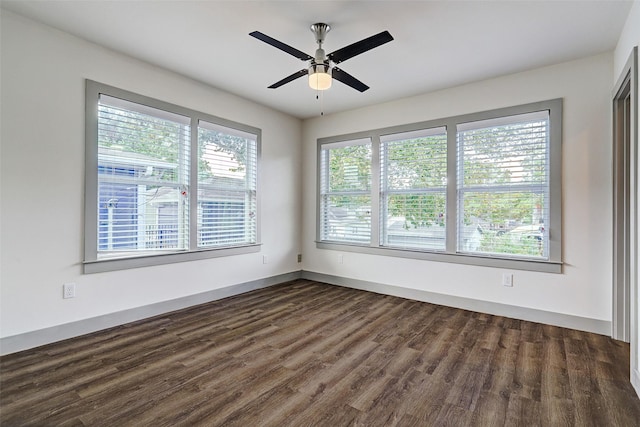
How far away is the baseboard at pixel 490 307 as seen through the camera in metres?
3.06

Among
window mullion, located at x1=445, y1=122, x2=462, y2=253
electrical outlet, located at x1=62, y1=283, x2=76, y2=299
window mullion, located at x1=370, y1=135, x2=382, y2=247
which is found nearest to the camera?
electrical outlet, located at x1=62, y1=283, x2=76, y2=299

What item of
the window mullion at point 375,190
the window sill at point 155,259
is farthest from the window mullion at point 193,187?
the window mullion at point 375,190

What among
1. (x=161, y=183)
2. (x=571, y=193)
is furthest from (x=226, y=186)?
(x=571, y=193)

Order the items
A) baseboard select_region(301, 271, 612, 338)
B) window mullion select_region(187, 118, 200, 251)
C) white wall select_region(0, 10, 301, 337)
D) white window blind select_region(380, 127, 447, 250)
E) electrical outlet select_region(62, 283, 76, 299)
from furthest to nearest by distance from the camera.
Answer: white window blind select_region(380, 127, 447, 250) < window mullion select_region(187, 118, 200, 251) < baseboard select_region(301, 271, 612, 338) < electrical outlet select_region(62, 283, 76, 299) < white wall select_region(0, 10, 301, 337)

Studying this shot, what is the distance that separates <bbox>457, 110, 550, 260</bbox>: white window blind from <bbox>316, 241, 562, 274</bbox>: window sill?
0.27 ft

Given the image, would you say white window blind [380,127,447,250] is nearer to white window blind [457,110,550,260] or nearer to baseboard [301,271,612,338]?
white window blind [457,110,550,260]

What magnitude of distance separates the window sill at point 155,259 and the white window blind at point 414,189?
6.85 ft

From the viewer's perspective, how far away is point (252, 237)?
4551mm

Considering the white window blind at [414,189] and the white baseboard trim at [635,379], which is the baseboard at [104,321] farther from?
the white baseboard trim at [635,379]

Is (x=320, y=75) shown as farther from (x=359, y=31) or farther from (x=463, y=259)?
(x=463, y=259)

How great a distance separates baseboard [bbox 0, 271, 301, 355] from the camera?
252cm

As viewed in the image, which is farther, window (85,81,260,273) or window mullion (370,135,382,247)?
window mullion (370,135,382,247)

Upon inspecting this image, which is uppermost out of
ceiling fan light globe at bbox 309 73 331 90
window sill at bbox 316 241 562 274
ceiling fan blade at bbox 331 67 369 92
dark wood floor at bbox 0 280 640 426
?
ceiling fan blade at bbox 331 67 369 92

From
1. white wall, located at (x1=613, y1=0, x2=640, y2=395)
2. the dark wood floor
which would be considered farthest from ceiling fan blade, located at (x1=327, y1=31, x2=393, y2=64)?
the dark wood floor
